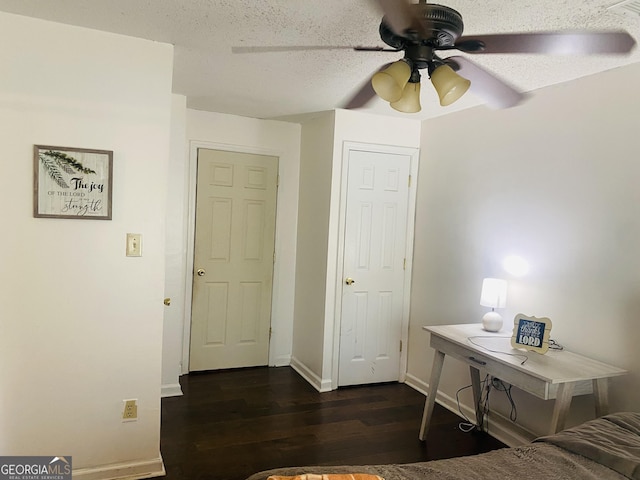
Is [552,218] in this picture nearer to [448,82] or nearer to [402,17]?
[448,82]

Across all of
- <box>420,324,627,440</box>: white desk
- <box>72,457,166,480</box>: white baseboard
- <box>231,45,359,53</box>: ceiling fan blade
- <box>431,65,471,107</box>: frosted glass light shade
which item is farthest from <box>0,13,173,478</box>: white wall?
<box>420,324,627,440</box>: white desk

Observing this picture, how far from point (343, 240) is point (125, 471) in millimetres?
2228

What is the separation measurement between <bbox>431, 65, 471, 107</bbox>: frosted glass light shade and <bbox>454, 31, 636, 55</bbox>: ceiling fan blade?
177 millimetres

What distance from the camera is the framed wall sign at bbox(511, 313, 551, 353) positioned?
2502 mm

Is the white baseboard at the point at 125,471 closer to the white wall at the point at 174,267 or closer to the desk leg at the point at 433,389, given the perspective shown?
the white wall at the point at 174,267

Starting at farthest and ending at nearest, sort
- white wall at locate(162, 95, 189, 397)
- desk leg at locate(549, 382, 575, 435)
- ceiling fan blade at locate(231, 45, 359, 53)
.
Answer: white wall at locate(162, 95, 189, 397) < ceiling fan blade at locate(231, 45, 359, 53) < desk leg at locate(549, 382, 575, 435)

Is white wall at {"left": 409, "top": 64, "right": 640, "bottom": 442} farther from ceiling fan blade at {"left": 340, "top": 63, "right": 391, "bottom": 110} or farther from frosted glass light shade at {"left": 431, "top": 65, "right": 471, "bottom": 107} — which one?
frosted glass light shade at {"left": 431, "top": 65, "right": 471, "bottom": 107}

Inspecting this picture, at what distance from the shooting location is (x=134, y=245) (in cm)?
243

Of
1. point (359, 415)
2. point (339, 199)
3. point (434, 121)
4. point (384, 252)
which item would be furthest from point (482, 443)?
point (434, 121)

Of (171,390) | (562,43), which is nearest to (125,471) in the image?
(171,390)

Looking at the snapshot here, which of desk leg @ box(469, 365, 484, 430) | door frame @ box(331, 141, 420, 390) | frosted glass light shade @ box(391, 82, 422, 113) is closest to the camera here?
frosted glass light shade @ box(391, 82, 422, 113)

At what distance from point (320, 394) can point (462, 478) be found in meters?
2.41

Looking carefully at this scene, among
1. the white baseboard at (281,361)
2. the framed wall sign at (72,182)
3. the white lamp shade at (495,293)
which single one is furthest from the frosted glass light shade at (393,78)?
the white baseboard at (281,361)

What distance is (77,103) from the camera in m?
2.27
